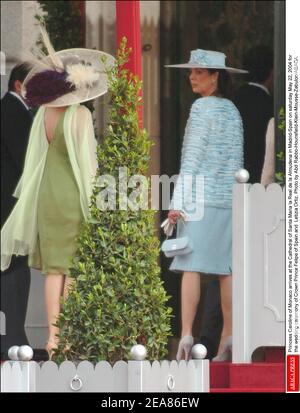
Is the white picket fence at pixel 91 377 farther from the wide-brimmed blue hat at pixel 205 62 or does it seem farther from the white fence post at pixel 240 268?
the wide-brimmed blue hat at pixel 205 62

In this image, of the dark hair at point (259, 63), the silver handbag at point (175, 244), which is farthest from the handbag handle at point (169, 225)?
the dark hair at point (259, 63)

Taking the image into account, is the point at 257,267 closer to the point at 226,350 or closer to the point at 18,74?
the point at 226,350

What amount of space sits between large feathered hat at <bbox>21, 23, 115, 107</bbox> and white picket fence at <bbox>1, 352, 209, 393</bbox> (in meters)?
2.30

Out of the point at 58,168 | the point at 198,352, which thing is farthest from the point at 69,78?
the point at 198,352

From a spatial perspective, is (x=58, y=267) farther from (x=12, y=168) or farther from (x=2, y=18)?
(x=2, y=18)

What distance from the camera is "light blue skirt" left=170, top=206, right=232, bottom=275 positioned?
12.3 metres

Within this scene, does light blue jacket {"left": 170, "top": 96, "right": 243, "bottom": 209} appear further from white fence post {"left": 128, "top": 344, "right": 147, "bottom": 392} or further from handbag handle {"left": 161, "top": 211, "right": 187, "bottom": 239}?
white fence post {"left": 128, "top": 344, "right": 147, "bottom": 392}

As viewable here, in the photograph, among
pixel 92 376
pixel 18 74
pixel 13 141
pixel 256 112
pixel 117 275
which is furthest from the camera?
pixel 13 141

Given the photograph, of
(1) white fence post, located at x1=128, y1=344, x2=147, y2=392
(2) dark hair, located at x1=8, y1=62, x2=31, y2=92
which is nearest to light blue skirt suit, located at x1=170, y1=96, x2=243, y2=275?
(2) dark hair, located at x1=8, y1=62, x2=31, y2=92

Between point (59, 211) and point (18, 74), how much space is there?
5.26 ft

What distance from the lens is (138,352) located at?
33.4ft

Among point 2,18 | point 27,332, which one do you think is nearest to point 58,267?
point 27,332

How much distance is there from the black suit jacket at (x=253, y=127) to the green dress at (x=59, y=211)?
119 cm

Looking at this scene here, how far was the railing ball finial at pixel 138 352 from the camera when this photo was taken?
33.4ft
